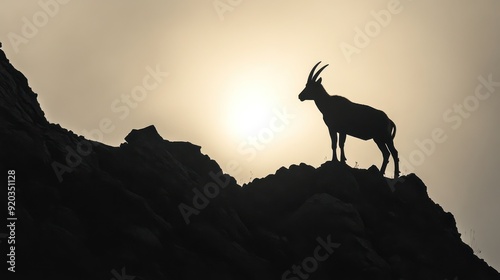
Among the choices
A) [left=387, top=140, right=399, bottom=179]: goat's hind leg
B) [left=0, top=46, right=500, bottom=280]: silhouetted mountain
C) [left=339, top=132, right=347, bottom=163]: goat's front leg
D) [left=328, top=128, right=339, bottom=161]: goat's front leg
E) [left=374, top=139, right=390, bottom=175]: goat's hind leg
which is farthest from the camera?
[left=387, top=140, right=399, bottom=179]: goat's hind leg

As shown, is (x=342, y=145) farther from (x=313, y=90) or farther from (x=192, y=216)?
(x=192, y=216)

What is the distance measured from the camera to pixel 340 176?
2108cm

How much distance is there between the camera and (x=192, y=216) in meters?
17.0

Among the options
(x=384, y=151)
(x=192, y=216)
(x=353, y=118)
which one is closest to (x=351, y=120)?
(x=353, y=118)

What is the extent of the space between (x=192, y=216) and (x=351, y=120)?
9799 millimetres

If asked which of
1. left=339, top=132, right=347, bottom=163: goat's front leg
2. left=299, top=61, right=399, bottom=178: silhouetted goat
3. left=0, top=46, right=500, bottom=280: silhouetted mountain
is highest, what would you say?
left=299, top=61, right=399, bottom=178: silhouetted goat

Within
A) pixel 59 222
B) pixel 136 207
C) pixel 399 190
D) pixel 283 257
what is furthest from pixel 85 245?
pixel 399 190

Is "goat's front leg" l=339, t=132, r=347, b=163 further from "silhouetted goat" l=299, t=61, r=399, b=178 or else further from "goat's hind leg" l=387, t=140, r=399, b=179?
"goat's hind leg" l=387, t=140, r=399, b=179

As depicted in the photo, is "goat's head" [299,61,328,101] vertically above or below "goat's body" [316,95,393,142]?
above

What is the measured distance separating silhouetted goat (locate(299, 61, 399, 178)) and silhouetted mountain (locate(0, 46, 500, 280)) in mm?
2547

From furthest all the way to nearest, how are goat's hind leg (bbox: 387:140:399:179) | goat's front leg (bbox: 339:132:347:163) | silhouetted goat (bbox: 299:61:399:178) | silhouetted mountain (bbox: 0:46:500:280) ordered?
goat's hind leg (bbox: 387:140:399:179)
silhouetted goat (bbox: 299:61:399:178)
goat's front leg (bbox: 339:132:347:163)
silhouetted mountain (bbox: 0:46:500:280)

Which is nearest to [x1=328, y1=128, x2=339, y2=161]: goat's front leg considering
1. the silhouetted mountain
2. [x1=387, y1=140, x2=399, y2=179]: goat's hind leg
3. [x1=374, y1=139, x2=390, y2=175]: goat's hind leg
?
the silhouetted mountain

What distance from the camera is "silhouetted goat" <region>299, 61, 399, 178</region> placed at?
79.1 feet

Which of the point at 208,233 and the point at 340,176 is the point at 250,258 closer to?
the point at 208,233
